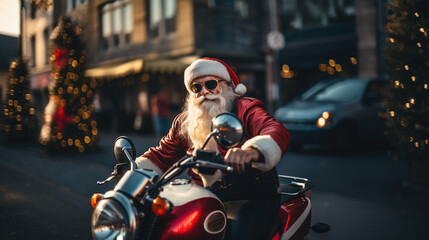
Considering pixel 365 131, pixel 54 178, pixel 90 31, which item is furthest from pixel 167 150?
pixel 90 31

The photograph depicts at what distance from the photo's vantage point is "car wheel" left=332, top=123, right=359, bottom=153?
26.4 feet

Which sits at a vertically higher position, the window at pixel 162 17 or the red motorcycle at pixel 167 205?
the window at pixel 162 17

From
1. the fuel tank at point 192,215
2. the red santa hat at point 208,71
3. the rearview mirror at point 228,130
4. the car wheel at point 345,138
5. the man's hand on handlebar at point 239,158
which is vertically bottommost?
the car wheel at point 345,138

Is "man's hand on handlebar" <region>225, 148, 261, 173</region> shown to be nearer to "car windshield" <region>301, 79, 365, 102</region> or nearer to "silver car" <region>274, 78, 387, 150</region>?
"silver car" <region>274, 78, 387, 150</region>

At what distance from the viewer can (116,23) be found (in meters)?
19.9

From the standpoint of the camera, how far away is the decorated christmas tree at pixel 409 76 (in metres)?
4.41

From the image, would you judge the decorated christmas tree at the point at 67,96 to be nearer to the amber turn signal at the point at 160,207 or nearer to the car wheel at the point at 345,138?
the car wheel at the point at 345,138

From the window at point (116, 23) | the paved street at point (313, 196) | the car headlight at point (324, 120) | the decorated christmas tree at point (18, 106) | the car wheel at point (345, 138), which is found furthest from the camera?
the window at point (116, 23)

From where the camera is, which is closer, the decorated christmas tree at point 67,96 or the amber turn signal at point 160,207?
the amber turn signal at point 160,207

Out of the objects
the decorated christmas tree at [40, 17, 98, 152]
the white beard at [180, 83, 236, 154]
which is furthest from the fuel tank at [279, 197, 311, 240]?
the decorated christmas tree at [40, 17, 98, 152]

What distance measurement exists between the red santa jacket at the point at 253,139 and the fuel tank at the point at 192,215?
0.92 feet

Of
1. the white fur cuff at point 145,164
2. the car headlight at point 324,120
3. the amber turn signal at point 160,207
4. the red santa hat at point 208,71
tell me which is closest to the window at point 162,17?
the car headlight at point 324,120

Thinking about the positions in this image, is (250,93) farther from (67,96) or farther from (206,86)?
(206,86)

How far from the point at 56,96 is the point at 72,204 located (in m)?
5.31
